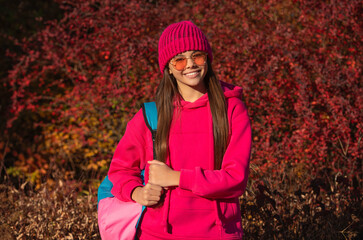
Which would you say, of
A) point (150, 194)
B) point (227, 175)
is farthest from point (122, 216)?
point (227, 175)

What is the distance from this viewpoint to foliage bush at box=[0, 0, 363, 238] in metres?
4.37

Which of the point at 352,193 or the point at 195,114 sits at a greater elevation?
the point at 195,114

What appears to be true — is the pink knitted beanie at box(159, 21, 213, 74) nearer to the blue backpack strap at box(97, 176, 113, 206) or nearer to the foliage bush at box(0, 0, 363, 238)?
the blue backpack strap at box(97, 176, 113, 206)

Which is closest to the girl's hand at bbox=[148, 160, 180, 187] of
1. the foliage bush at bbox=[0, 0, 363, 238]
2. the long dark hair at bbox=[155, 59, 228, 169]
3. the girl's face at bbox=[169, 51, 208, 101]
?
the long dark hair at bbox=[155, 59, 228, 169]

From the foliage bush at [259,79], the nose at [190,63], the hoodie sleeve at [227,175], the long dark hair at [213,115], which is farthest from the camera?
Result: the foliage bush at [259,79]

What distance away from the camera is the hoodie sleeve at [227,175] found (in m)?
1.76

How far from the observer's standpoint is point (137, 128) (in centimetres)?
204

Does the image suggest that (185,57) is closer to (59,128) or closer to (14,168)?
(59,128)

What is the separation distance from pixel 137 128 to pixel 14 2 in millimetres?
5840

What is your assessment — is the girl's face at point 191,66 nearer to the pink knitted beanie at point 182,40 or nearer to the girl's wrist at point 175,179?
the pink knitted beanie at point 182,40

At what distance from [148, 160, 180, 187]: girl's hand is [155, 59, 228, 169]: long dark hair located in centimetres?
10

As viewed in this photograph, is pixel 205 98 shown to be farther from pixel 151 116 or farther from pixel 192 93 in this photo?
pixel 151 116

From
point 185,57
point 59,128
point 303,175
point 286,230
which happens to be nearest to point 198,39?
point 185,57

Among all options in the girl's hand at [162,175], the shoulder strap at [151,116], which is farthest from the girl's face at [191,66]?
the girl's hand at [162,175]
